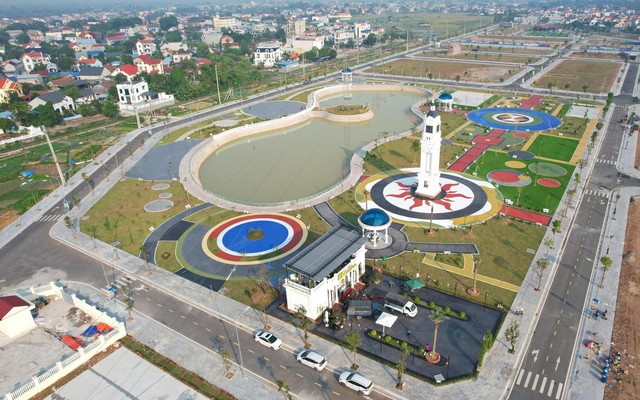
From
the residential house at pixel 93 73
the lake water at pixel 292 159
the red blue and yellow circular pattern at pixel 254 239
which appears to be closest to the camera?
the red blue and yellow circular pattern at pixel 254 239

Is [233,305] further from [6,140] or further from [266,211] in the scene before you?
[6,140]

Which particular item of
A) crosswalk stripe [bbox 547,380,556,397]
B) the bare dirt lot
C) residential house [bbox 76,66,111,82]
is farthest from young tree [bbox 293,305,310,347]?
residential house [bbox 76,66,111,82]

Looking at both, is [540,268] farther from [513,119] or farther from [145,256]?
[513,119]

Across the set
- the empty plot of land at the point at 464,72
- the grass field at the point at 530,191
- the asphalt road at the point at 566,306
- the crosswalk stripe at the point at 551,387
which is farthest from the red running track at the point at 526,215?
the empty plot of land at the point at 464,72

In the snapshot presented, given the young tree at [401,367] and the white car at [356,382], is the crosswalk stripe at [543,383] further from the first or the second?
the white car at [356,382]

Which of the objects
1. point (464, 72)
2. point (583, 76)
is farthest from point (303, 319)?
point (583, 76)
